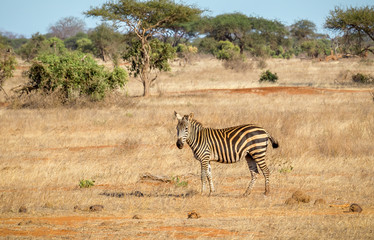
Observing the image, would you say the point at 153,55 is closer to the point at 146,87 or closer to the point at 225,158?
the point at 146,87

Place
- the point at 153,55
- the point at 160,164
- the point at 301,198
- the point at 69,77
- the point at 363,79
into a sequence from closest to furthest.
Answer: the point at 301,198 < the point at 160,164 < the point at 69,77 < the point at 153,55 < the point at 363,79

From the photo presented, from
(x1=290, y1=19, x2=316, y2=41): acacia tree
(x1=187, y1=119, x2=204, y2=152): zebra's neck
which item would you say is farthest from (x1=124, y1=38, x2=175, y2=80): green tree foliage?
(x1=290, y1=19, x2=316, y2=41): acacia tree

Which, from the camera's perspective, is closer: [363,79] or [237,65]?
[363,79]

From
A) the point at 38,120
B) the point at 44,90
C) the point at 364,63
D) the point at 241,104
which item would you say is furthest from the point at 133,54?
the point at 364,63

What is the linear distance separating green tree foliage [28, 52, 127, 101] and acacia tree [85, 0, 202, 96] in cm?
529

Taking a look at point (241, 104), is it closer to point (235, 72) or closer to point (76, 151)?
point (76, 151)

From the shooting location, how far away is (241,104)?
22.1 m

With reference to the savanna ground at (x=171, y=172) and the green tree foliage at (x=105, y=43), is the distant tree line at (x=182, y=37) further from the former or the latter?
the savanna ground at (x=171, y=172)

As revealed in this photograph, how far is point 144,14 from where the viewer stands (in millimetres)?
29781

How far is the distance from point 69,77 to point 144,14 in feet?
28.7

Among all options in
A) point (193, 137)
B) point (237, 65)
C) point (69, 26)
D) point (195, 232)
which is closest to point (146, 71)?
point (237, 65)

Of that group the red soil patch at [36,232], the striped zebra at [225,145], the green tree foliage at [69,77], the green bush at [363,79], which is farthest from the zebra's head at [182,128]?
the green bush at [363,79]

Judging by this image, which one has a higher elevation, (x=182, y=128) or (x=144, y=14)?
(x=144, y=14)

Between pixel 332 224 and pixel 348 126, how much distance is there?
32.2ft
